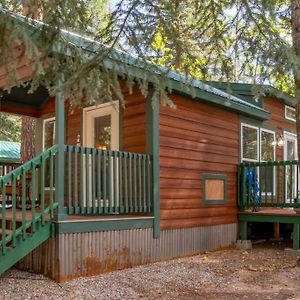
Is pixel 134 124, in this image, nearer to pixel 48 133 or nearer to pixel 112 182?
pixel 112 182

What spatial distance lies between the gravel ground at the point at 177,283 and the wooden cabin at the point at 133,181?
27 cm

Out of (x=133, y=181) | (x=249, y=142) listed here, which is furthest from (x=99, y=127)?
(x=249, y=142)

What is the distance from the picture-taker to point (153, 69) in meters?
5.04

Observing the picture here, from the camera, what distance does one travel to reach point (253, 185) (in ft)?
29.5

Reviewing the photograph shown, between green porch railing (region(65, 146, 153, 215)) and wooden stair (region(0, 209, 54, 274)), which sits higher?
green porch railing (region(65, 146, 153, 215))

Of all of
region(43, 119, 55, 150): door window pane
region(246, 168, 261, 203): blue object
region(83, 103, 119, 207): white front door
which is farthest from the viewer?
region(43, 119, 55, 150): door window pane

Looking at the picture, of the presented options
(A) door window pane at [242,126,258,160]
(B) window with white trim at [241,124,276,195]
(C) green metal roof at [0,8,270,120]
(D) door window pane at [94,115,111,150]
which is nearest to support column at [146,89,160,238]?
(C) green metal roof at [0,8,270,120]

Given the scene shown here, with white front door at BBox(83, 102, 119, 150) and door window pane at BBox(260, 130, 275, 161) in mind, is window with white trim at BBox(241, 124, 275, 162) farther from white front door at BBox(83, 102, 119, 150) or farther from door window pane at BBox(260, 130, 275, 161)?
white front door at BBox(83, 102, 119, 150)

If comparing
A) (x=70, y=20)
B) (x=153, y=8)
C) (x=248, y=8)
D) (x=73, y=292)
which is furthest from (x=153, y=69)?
(x=73, y=292)

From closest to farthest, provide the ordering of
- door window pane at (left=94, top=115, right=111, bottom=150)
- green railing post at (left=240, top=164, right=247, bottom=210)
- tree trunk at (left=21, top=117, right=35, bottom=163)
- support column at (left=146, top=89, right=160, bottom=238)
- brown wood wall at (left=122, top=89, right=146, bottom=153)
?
support column at (left=146, top=89, right=160, bottom=238) < brown wood wall at (left=122, top=89, right=146, bottom=153) < door window pane at (left=94, top=115, right=111, bottom=150) < green railing post at (left=240, top=164, right=247, bottom=210) < tree trunk at (left=21, top=117, right=35, bottom=163)

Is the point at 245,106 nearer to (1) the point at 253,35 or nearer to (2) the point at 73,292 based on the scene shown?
(1) the point at 253,35

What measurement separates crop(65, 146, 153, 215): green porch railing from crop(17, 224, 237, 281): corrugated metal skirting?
0.36 m

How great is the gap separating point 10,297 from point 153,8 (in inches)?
143

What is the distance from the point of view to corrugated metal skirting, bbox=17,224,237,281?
5621mm
